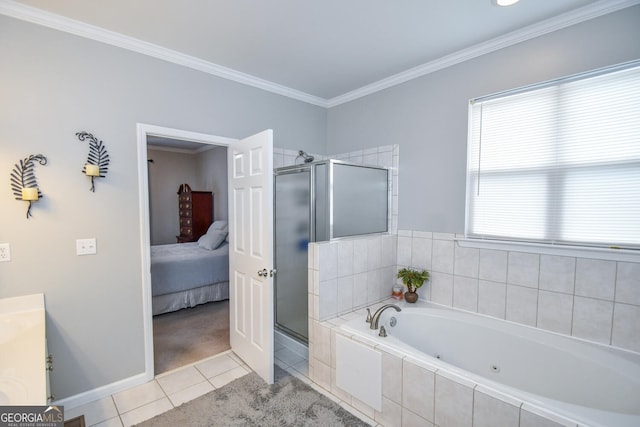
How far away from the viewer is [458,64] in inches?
96.0

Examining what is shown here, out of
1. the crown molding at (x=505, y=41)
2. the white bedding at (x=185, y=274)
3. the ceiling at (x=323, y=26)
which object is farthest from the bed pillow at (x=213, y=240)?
the crown molding at (x=505, y=41)

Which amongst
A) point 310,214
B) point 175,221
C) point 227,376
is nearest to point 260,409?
point 227,376

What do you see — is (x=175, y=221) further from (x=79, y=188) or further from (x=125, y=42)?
(x=125, y=42)

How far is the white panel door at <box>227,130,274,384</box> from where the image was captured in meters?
2.24

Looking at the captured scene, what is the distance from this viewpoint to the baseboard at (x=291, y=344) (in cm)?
272

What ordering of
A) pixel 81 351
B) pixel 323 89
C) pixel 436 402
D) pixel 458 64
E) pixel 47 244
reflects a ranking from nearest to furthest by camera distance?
pixel 436 402 < pixel 47 244 < pixel 81 351 < pixel 458 64 < pixel 323 89

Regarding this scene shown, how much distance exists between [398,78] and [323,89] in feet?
2.64

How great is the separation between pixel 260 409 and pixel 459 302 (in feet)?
5.87

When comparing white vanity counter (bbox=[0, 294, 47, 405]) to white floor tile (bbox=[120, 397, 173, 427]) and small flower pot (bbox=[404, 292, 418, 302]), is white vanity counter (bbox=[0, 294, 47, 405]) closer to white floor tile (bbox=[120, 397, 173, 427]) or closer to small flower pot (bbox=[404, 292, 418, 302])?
white floor tile (bbox=[120, 397, 173, 427])

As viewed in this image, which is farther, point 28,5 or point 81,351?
point 81,351

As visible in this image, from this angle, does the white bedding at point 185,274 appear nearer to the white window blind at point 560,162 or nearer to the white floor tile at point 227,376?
the white floor tile at point 227,376

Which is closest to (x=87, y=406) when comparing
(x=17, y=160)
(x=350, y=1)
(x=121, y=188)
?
(x=121, y=188)

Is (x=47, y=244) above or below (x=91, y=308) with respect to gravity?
above

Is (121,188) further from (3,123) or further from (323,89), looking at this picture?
(323,89)
